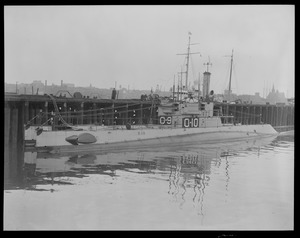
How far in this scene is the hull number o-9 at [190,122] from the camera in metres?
30.8

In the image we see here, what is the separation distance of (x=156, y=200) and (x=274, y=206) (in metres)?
3.80

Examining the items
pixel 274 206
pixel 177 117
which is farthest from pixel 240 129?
pixel 274 206

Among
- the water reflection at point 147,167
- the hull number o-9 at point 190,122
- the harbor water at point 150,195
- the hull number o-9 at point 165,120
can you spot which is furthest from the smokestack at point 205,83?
the harbor water at point 150,195

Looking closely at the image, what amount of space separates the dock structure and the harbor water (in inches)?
116

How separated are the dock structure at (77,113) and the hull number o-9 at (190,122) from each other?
267 cm

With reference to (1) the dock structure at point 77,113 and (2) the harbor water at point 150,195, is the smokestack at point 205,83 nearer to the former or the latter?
(1) the dock structure at point 77,113

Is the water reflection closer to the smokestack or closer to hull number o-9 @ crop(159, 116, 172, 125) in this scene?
hull number o-9 @ crop(159, 116, 172, 125)

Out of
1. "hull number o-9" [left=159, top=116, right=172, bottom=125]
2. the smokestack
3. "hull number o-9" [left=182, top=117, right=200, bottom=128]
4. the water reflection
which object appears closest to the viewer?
the water reflection

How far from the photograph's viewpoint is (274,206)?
39.5 ft

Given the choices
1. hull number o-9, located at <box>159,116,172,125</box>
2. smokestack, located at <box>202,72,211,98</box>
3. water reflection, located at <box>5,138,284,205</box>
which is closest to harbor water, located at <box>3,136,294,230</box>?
water reflection, located at <box>5,138,284,205</box>

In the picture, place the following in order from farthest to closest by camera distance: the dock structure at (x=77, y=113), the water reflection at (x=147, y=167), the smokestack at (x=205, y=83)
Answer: the smokestack at (x=205, y=83) < the dock structure at (x=77, y=113) < the water reflection at (x=147, y=167)

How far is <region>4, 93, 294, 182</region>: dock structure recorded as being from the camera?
22.8 m

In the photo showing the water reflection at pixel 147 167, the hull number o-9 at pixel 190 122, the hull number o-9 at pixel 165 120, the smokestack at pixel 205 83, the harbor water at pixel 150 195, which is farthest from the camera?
the smokestack at pixel 205 83
